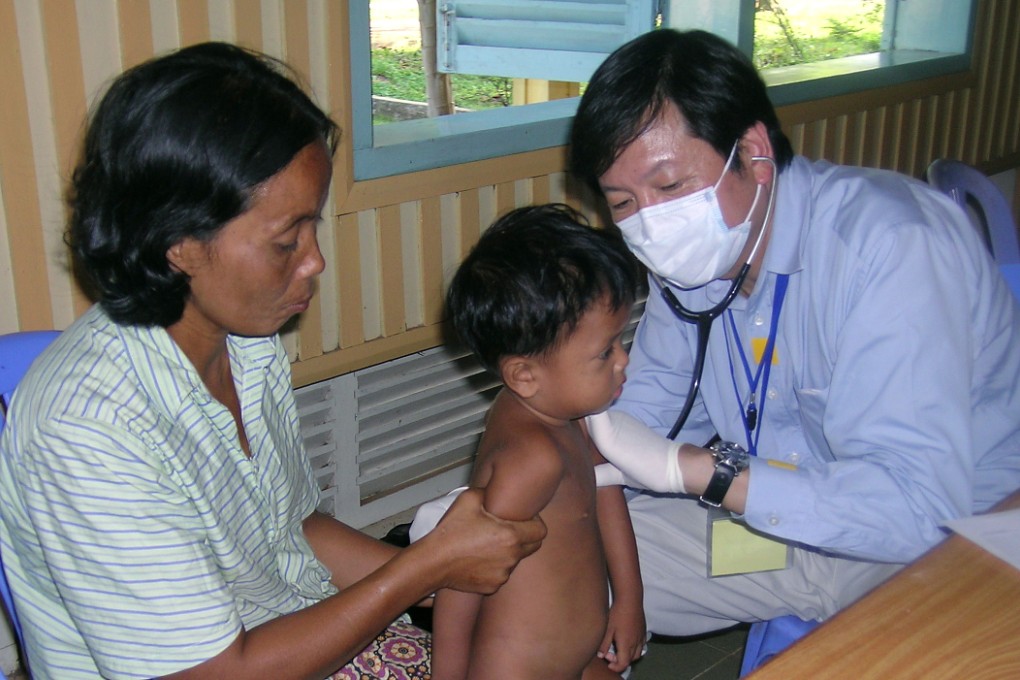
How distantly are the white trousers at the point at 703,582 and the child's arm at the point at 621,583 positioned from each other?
15cm

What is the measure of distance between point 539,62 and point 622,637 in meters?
1.87

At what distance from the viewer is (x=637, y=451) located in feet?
5.06

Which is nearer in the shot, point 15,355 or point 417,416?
point 15,355

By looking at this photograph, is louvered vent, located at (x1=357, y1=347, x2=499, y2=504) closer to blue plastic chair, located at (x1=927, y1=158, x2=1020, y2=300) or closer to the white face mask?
the white face mask

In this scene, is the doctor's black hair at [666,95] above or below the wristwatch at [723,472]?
above

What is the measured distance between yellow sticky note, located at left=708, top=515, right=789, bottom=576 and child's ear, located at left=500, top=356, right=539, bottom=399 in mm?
421

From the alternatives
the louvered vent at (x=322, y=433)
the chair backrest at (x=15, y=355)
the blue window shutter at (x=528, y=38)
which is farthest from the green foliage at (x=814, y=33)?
the chair backrest at (x=15, y=355)

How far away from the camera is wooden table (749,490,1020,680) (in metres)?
1.08

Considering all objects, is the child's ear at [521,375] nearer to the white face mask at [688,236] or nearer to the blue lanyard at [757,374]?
the white face mask at [688,236]

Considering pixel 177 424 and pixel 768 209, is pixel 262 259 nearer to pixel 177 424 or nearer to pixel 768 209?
pixel 177 424

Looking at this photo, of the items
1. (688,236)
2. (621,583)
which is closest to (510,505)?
(621,583)

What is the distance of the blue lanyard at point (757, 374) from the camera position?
1670 millimetres

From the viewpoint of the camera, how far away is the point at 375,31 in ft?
8.48

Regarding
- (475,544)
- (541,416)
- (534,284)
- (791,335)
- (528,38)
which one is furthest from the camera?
(528,38)
